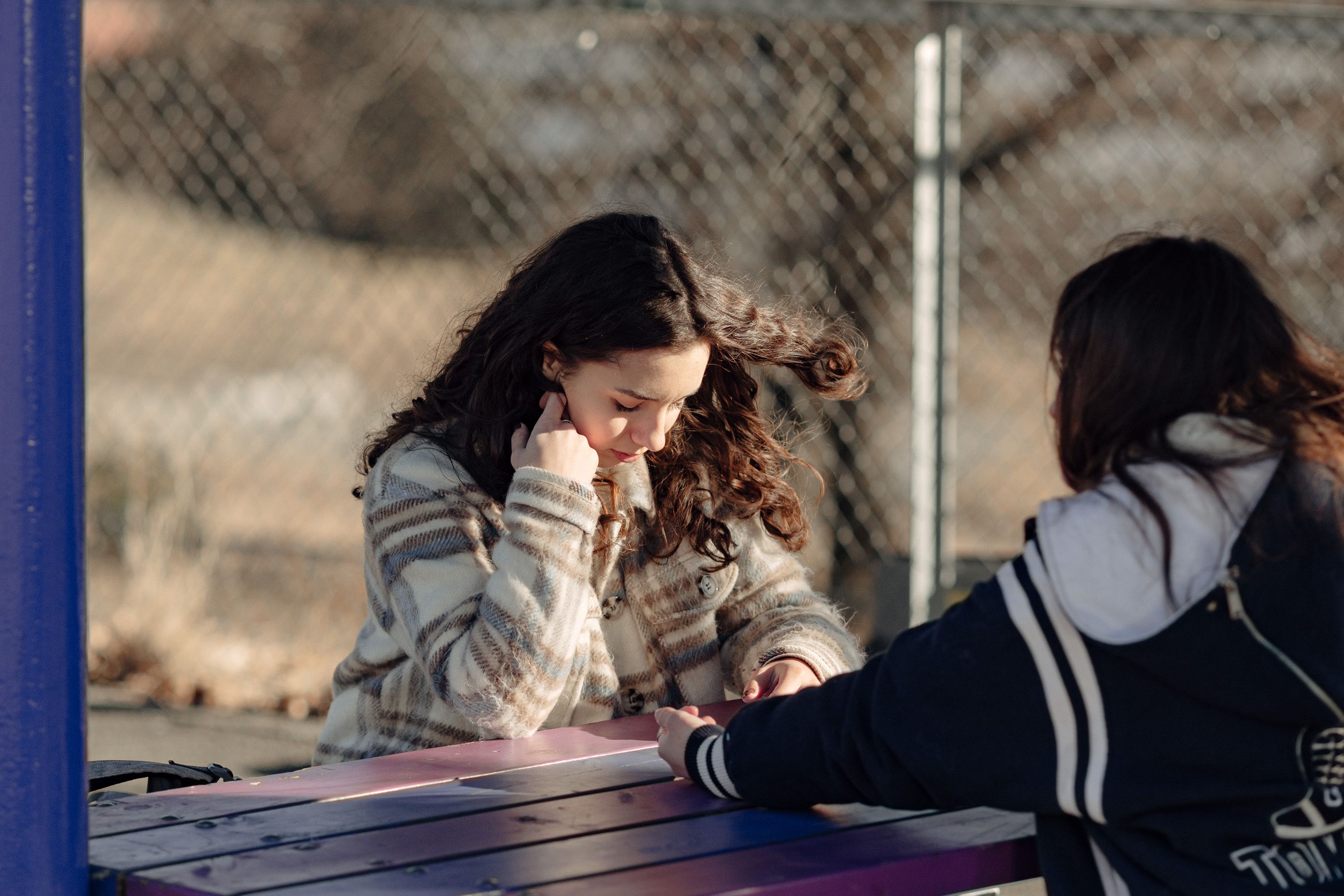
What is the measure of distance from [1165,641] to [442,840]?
735mm

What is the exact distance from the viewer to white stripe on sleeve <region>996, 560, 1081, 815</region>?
1402 mm

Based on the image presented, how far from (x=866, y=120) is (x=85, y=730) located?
467 centimetres

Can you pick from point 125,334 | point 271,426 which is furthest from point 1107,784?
point 125,334

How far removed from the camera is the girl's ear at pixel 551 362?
→ 2.24 metres

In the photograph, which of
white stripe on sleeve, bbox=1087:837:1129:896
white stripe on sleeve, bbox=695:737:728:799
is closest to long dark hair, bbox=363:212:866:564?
white stripe on sleeve, bbox=695:737:728:799

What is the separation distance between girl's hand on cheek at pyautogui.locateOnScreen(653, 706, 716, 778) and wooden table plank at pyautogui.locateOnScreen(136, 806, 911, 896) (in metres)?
0.15

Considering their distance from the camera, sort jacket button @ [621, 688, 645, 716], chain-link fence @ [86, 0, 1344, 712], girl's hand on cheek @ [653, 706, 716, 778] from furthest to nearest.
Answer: chain-link fence @ [86, 0, 1344, 712] < jacket button @ [621, 688, 645, 716] < girl's hand on cheek @ [653, 706, 716, 778]

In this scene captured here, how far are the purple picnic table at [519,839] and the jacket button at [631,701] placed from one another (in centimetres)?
47

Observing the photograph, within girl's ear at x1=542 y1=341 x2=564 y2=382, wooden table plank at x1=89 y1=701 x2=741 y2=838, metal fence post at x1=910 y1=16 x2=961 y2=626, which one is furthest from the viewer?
metal fence post at x1=910 y1=16 x2=961 y2=626

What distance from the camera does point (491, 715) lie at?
1978 mm

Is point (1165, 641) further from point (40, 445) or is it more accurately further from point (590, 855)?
point (40, 445)

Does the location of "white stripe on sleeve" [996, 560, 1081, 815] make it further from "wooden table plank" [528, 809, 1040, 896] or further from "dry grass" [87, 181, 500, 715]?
"dry grass" [87, 181, 500, 715]

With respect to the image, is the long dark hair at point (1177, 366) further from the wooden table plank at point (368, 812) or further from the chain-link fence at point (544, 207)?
the wooden table plank at point (368, 812)

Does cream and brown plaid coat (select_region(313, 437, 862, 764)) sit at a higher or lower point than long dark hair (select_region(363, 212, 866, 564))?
lower
